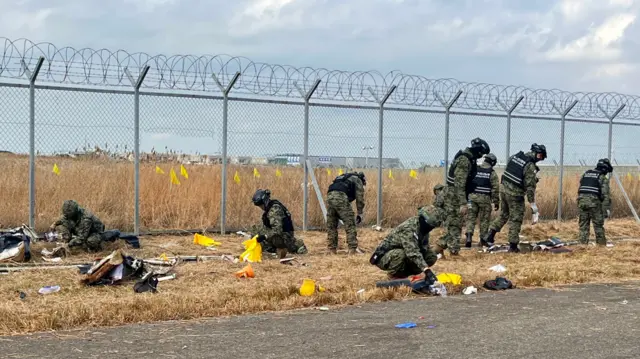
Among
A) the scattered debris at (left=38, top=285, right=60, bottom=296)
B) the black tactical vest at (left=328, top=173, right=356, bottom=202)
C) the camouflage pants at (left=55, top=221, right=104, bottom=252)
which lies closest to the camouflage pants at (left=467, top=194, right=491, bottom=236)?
the black tactical vest at (left=328, top=173, right=356, bottom=202)

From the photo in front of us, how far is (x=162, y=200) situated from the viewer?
12422 millimetres

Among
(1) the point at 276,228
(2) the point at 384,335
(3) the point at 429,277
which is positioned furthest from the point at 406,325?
(1) the point at 276,228

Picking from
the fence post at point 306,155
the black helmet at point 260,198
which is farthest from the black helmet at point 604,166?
the black helmet at point 260,198

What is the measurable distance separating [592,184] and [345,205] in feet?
15.0

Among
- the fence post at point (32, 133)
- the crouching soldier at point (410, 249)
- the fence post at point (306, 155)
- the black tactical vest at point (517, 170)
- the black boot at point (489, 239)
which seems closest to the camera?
the crouching soldier at point (410, 249)

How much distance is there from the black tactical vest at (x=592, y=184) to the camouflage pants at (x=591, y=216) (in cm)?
11

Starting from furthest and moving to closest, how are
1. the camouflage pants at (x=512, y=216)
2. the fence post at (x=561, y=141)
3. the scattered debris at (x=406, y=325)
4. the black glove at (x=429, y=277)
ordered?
1. the fence post at (x=561, y=141)
2. the camouflage pants at (x=512, y=216)
3. the black glove at (x=429, y=277)
4. the scattered debris at (x=406, y=325)

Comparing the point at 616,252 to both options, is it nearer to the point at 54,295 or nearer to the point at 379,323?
the point at 379,323

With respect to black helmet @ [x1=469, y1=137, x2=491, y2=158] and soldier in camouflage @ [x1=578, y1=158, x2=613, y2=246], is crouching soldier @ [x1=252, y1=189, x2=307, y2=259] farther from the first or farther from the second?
soldier in camouflage @ [x1=578, y1=158, x2=613, y2=246]

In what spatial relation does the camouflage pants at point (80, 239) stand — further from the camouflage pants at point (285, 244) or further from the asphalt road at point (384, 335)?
the asphalt road at point (384, 335)

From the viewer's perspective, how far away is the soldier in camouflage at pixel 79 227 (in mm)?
9758

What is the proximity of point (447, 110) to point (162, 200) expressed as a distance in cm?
571

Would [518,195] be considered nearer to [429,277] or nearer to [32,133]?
[429,277]

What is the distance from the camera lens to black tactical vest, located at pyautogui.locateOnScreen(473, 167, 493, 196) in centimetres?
1241
